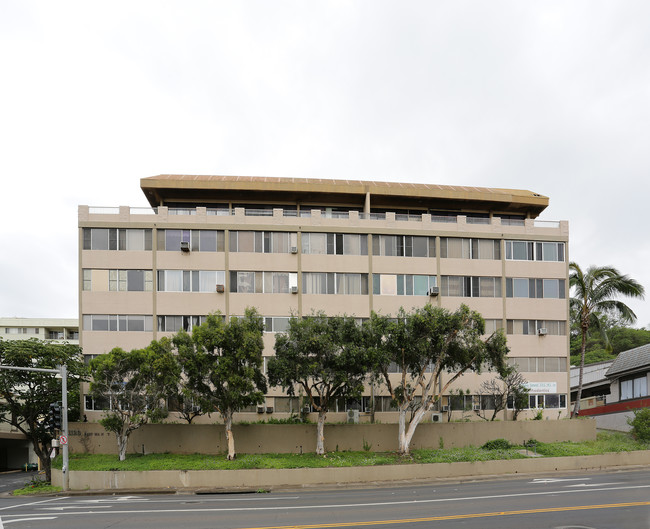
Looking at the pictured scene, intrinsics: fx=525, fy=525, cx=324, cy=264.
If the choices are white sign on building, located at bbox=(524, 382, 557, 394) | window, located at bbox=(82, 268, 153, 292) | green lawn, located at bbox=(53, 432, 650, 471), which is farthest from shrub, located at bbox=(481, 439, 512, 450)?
window, located at bbox=(82, 268, 153, 292)

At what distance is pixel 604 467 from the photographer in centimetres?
2759

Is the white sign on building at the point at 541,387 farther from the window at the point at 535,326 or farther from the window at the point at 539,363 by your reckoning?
the window at the point at 535,326

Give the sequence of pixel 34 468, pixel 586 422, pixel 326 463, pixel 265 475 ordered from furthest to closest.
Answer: pixel 34 468 → pixel 586 422 → pixel 326 463 → pixel 265 475

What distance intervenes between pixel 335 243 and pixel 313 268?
2341mm

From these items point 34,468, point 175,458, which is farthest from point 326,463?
point 34,468

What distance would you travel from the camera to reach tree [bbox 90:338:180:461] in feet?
91.8

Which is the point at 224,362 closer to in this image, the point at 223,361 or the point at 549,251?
the point at 223,361

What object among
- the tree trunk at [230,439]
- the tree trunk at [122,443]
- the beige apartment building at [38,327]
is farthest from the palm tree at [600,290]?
the beige apartment building at [38,327]

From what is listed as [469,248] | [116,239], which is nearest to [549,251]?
[469,248]

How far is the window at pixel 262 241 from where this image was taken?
3528 centimetres

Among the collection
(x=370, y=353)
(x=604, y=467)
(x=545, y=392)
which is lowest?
(x=604, y=467)

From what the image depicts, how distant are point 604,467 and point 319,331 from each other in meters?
16.6

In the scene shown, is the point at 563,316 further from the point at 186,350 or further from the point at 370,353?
the point at 186,350

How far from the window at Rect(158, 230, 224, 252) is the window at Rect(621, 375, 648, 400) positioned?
34.6 metres
